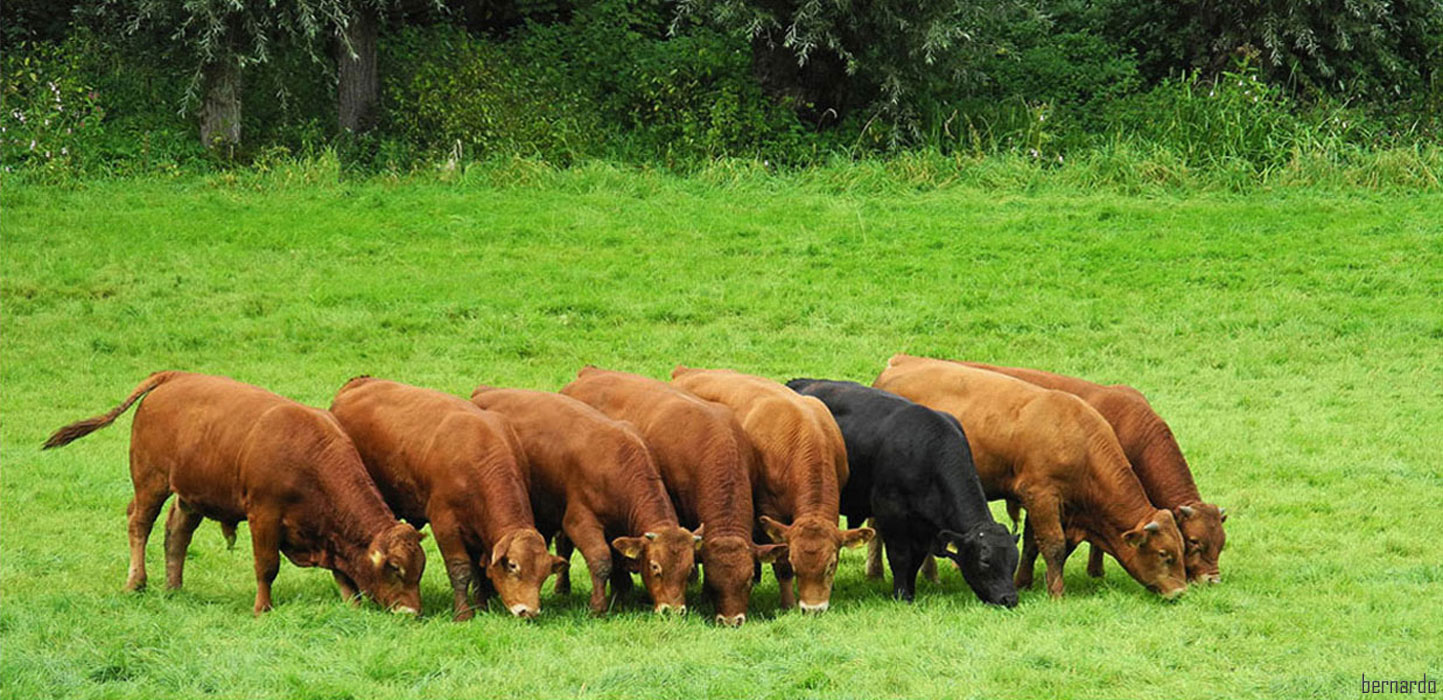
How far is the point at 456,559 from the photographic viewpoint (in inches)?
384

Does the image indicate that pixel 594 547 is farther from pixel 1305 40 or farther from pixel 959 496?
pixel 1305 40

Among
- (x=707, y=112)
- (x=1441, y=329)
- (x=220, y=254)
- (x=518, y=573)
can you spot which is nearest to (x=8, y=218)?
(x=220, y=254)

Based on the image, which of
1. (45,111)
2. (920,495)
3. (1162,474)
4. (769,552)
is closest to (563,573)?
(769,552)

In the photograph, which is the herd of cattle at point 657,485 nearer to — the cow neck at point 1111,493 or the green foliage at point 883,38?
the cow neck at point 1111,493

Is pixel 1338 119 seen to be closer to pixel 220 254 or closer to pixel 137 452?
pixel 220 254

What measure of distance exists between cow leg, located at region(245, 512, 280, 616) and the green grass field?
19 centimetres

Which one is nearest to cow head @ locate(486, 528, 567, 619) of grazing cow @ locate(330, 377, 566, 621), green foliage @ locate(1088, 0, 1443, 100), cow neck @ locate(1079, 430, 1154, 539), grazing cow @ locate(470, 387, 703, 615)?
grazing cow @ locate(330, 377, 566, 621)

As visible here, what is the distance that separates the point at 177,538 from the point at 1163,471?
6.31 meters

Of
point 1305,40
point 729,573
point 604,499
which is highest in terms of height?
point 1305,40

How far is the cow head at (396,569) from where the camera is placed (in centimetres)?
950

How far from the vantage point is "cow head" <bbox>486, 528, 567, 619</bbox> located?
939 centimetres

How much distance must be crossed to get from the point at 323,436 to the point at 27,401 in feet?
26.1

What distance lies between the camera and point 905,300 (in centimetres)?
2000

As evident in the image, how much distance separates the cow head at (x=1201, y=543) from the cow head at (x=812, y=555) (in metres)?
2.27
